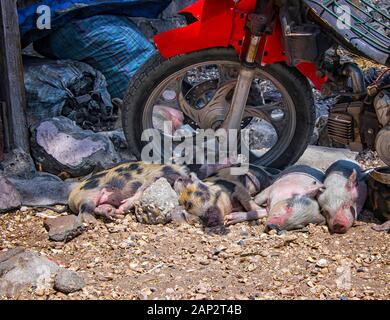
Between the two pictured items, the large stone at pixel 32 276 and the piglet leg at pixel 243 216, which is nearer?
the large stone at pixel 32 276

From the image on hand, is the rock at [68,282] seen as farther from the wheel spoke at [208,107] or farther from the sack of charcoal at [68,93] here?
the sack of charcoal at [68,93]

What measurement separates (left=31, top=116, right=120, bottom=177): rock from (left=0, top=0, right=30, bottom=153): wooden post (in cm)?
13

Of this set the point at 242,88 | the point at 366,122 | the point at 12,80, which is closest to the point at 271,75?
the point at 242,88

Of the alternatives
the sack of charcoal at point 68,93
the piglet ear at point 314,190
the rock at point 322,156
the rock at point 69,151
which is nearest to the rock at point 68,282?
the piglet ear at point 314,190

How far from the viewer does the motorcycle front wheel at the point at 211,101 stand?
16.8 feet

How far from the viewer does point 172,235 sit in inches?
178

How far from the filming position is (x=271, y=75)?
5148 millimetres

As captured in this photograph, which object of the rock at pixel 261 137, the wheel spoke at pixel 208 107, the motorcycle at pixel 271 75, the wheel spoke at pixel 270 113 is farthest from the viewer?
the rock at pixel 261 137

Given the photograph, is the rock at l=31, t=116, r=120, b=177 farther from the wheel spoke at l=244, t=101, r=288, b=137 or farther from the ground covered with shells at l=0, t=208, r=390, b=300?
the wheel spoke at l=244, t=101, r=288, b=137

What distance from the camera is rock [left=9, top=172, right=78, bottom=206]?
5102 mm

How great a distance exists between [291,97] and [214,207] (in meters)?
1.11

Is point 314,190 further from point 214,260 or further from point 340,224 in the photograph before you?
point 214,260

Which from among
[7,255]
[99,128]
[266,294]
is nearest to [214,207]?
[266,294]

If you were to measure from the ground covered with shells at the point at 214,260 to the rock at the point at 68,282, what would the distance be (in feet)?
0.10
